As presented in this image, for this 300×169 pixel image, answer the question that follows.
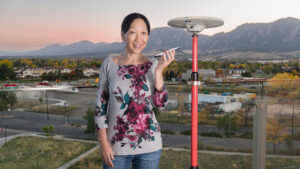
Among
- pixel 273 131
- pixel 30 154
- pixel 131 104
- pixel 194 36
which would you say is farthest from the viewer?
pixel 30 154

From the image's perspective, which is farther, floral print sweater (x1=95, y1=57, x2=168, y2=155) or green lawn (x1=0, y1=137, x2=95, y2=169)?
green lawn (x1=0, y1=137, x2=95, y2=169)

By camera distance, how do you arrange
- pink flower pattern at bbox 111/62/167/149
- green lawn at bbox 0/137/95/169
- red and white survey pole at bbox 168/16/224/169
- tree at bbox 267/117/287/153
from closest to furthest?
1. pink flower pattern at bbox 111/62/167/149
2. red and white survey pole at bbox 168/16/224/169
3. tree at bbox 267/117/287/153
4. green lawn at bbox 0/137/95/169

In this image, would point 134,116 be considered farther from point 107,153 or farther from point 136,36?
point 136,36

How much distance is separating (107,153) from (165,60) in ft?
1.51

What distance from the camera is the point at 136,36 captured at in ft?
3.72

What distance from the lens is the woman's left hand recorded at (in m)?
1.07

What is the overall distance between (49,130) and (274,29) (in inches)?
5165

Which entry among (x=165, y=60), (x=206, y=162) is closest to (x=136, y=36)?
(x=165, y=60)

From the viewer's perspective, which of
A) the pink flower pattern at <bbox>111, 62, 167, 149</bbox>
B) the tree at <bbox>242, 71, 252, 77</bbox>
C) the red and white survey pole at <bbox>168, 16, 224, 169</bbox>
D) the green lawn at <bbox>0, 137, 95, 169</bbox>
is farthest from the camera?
the tree at <bbox>242, 71, 252, 77</bbox>

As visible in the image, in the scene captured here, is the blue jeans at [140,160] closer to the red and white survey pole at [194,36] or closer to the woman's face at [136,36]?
the woman's face at [136,36]

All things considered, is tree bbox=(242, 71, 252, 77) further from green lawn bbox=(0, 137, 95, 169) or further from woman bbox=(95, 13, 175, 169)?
woman bbox=(95, 13, 175, 169)

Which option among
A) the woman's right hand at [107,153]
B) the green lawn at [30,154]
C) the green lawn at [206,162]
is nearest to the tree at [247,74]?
the green lawn at [206,162]

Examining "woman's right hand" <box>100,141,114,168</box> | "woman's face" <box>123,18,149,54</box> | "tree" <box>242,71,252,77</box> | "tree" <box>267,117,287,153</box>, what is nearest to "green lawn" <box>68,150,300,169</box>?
"tree" <box>267,117,287,153</box>

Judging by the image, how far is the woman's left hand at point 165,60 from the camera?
3.51ft
